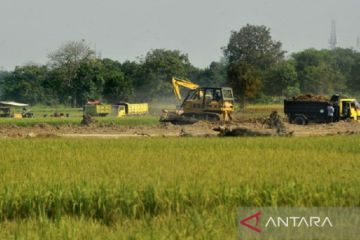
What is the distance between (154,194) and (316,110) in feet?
111

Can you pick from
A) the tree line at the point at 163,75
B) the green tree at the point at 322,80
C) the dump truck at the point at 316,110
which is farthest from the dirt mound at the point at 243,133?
the green tree at the point at 322,80

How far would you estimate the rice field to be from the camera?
845cm

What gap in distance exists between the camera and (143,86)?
104625 mm

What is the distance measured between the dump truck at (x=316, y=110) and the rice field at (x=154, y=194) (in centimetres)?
2720

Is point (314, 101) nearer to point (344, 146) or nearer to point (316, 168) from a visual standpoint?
point (344, 146)

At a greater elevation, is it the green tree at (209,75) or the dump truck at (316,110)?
the green tree at (209,75)

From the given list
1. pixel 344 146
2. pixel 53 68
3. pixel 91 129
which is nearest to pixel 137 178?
pixel 344 146

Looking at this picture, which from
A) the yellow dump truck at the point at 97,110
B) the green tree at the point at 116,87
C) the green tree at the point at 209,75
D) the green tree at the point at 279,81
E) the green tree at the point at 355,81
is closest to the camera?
the yellow dump truck at the point at 97,110

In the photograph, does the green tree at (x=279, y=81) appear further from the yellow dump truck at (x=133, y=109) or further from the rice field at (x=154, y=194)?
the rice field at (x=154, y=194)

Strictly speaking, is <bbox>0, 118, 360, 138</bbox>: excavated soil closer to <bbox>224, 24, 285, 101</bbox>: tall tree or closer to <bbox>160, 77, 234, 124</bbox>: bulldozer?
<bbox>160, 77, 234, 124</bbox>: bulldozer

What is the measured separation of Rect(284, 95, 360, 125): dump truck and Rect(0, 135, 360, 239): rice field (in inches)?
1071

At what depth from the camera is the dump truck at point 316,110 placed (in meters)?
42.6

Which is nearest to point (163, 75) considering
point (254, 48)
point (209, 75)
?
point (254, 48)

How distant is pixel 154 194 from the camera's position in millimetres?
10289
